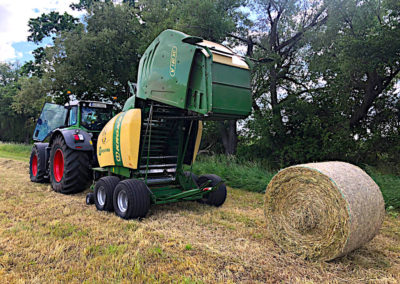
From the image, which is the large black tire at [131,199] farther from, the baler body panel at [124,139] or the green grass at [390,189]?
the green grass at [390,189]

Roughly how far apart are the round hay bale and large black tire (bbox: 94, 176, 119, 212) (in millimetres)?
2480

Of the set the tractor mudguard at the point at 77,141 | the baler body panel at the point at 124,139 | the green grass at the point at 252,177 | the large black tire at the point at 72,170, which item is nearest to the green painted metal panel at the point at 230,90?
the baler body panel at the point at 124,139

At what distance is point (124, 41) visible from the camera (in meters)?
Result: 13.1

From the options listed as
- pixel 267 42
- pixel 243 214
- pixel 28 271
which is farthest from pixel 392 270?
pixel 267 42

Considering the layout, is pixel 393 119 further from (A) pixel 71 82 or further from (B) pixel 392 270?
(A) pixel 71 82

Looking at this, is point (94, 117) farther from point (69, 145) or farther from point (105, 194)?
point (105, 194)

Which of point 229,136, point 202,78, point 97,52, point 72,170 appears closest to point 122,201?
point 72,170

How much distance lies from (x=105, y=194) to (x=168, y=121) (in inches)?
62.9

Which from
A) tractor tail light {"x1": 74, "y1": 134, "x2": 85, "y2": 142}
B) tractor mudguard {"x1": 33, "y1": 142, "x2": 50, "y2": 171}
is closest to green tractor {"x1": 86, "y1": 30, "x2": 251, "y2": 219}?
tractor tail light {"x1": 74, "y1": 134, "x2": 85, "y2": 142}

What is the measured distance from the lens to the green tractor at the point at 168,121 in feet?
12.6

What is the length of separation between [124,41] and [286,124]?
7.96 metres

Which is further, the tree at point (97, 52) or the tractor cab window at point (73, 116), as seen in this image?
the tree at point (97, 52)

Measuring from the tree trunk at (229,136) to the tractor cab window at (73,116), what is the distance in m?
5.78

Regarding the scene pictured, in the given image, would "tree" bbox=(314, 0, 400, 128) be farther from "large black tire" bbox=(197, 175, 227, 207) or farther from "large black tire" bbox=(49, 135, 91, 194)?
"large black tire" bbox=(49, 135, 91, 194)
